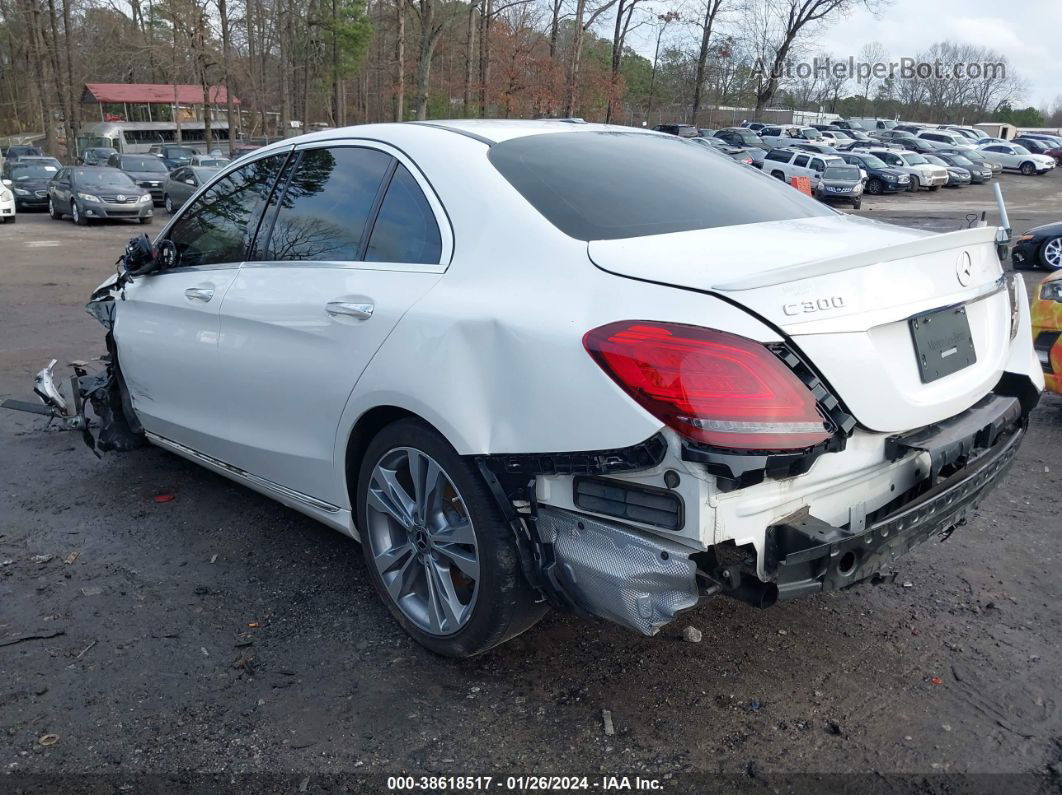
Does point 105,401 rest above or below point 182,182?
above

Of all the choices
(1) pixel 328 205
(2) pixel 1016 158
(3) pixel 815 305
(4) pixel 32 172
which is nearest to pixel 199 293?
(1) pixel 328 205

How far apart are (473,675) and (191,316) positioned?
7.08ft

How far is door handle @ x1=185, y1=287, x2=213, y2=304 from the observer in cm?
400

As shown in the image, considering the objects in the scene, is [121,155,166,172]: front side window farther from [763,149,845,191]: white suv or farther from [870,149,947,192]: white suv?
[870,149,947,192]: white suv

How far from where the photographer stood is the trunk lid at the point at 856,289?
2.39m

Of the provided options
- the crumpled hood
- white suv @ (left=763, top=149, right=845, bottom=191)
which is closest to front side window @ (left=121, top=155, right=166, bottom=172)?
the crumpled hood

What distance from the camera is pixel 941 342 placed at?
2.79 m

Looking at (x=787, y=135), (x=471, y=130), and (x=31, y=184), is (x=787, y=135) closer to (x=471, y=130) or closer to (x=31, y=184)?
(x=31, y=184)

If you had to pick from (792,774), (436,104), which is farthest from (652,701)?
(436,104)

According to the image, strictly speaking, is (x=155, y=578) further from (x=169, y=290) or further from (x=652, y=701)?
(x=652, y=701)

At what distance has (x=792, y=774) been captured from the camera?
100 inches

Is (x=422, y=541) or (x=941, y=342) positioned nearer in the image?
(x=941, y=342)

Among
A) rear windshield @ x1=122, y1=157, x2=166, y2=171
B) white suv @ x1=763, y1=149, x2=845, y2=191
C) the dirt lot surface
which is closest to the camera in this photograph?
the dirt lot surface

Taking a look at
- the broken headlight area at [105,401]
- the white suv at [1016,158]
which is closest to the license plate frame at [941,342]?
the broken headlight area at [105,401]
